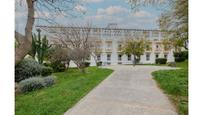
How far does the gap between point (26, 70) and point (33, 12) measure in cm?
461

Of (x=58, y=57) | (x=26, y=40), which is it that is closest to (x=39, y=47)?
(x=58, y=57)

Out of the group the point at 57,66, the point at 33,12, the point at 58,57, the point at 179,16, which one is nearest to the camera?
the point at 33,12

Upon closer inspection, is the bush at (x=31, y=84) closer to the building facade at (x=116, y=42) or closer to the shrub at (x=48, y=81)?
the shrub at (x=48, y=81)

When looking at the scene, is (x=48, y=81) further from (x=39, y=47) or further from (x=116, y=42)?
(x=116, y=42)

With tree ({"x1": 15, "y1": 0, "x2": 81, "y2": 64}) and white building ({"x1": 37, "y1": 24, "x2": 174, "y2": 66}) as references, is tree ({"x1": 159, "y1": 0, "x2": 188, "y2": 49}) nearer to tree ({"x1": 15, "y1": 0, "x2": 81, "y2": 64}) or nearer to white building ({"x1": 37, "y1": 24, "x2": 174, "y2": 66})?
tree ({"x1": 15, "y1": 0, "x2": 81, "y2": 64})

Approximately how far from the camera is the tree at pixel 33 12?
3.22 m

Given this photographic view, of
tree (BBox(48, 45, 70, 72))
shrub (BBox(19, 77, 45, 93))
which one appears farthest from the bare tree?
shrub (BBox(19, 77, 45, 93))

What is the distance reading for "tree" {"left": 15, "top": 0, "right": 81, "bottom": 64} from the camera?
3.22 metres

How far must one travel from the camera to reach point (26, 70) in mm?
7762

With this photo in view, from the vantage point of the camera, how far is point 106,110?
A: 364 centimetres
